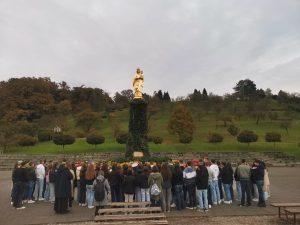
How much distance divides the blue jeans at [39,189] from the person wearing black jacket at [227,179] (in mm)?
8738

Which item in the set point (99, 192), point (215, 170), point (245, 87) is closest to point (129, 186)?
point (99, 192)

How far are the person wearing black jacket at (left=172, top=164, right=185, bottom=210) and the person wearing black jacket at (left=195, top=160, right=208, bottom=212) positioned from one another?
0.71 metres

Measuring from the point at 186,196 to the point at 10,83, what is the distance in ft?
286

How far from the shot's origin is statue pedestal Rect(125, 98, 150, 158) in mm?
27906

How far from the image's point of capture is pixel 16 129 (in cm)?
5334

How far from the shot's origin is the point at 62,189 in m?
15.0

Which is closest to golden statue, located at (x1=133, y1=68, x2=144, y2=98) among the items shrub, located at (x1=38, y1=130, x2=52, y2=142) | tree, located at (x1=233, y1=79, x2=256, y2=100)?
shrub, located at (x1=38, y1=130, x2=52, y2=142)

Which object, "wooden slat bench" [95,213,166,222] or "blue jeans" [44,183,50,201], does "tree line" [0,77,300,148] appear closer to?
"blue jeans" [44,183,50,201]

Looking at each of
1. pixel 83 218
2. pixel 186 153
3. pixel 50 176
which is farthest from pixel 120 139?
pixel 83 218

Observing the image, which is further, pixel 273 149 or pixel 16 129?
pixel 16 129

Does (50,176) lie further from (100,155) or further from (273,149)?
(273,149)

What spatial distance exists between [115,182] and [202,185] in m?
3.61

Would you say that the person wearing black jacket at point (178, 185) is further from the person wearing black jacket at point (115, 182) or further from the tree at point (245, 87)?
the tree at point (245, 87)

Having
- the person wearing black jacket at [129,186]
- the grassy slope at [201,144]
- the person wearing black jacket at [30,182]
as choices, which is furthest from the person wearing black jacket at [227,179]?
the grassy slope at [201,144]
